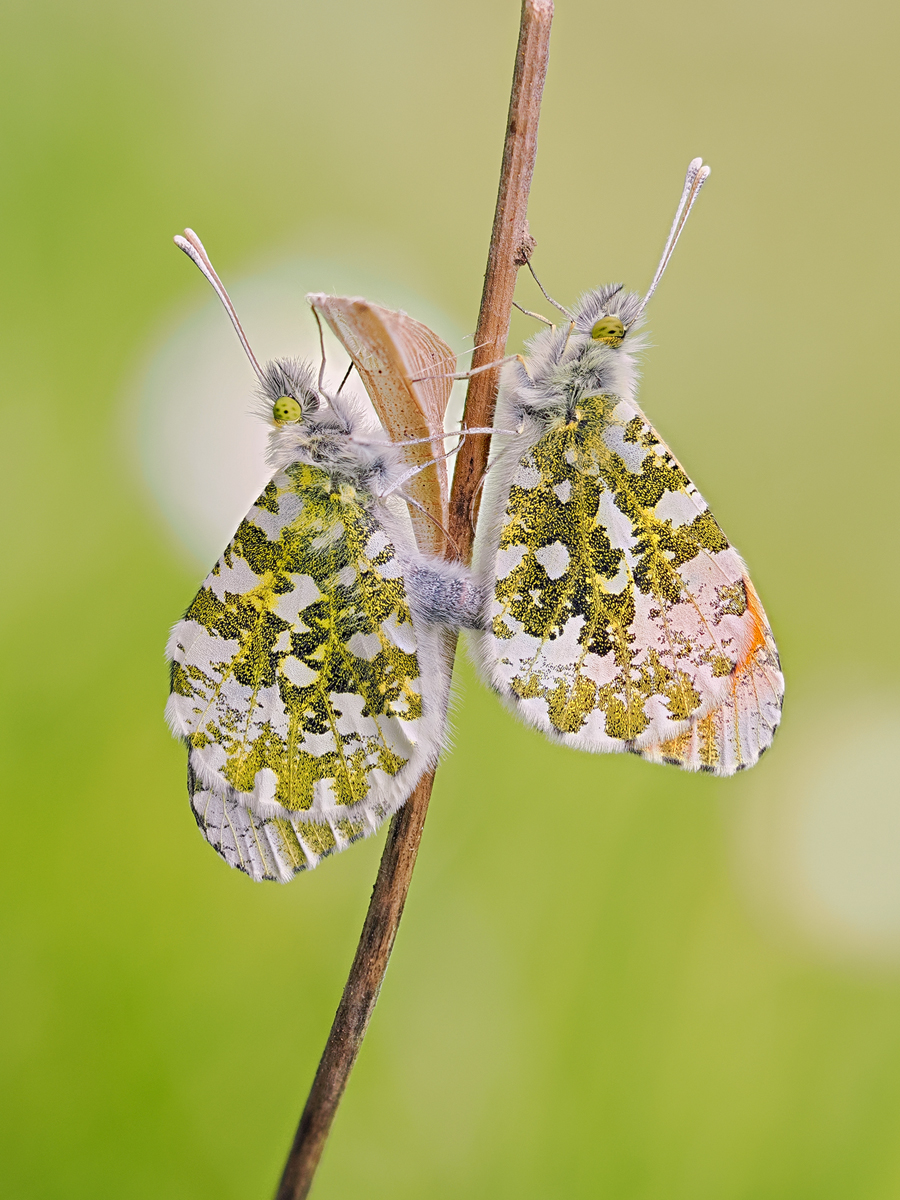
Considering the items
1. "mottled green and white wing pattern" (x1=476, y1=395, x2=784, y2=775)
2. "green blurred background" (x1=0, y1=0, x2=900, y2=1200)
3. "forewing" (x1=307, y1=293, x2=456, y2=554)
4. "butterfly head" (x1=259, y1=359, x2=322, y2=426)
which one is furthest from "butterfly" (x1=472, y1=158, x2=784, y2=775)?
"green blurred background" (x1=0, y1=0, x2=900, y2=1200)

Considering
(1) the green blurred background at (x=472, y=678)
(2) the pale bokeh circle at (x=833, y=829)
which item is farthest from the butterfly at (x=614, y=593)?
(2) the pale bokeh circle at (x=833, y=829)

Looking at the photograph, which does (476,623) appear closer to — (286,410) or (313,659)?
(313,659)

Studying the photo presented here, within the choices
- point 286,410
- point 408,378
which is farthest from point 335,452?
point 408,378

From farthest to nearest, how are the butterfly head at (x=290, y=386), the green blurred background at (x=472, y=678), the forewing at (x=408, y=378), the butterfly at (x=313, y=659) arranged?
the green blurred background at (x=472, y=678), the butterfly head at (x=290, y=386), the butterfly at (x=313, y=659), the forewing at (x=408, y=378)

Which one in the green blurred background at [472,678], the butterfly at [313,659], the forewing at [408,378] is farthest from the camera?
the green blurred background at [472,678]

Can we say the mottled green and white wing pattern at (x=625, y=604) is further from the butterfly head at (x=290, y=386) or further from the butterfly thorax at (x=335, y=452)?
the butterfly head at (x=290, y=386)

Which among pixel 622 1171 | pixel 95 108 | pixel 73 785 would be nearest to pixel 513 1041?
pixel 622 1171
